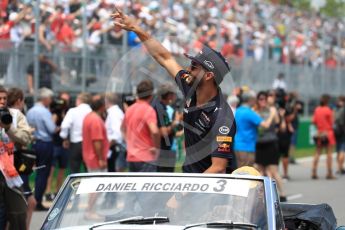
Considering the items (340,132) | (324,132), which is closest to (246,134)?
(324,132)

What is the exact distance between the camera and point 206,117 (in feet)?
24.8

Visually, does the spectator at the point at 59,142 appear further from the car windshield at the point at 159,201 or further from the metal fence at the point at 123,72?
the car windshield at the point at 159,201

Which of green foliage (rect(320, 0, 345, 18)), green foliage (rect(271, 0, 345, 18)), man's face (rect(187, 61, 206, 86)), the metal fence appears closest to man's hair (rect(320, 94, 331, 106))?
the metal fence

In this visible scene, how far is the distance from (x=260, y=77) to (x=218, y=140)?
19078 millimetres

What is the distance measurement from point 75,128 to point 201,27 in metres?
9.34

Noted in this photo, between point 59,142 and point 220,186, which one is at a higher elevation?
point 220,186

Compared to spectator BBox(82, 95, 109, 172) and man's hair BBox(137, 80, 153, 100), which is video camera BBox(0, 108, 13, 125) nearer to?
man's hair BBox(137, 80, 153, 100)

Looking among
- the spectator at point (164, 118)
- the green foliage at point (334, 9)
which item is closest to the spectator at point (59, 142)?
the spectator at point (164, 118)

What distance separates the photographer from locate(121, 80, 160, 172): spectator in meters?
12.1

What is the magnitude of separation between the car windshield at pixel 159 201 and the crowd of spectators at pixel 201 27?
5.13 meters

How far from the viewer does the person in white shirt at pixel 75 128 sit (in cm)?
1442

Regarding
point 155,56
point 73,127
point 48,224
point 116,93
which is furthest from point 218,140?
point 73,127

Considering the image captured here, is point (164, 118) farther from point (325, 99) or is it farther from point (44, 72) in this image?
point (325, 99)

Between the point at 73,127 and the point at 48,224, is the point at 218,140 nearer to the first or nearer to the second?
the point at 48,224
